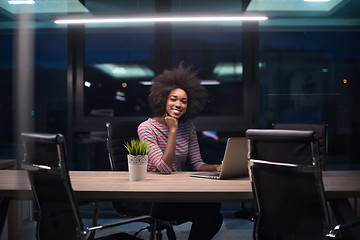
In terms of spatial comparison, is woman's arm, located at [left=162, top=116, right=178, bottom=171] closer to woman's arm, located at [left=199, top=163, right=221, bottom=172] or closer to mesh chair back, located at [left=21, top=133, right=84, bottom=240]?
woman's arm, located at [left=199, top=163, right=221, bottom=172]

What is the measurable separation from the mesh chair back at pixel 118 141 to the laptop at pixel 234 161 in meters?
0.77

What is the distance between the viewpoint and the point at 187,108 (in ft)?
9.96

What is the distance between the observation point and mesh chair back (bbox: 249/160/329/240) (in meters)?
1.64

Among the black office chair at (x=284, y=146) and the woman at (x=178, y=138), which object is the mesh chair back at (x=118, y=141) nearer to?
the woman at (x=178, y=138)

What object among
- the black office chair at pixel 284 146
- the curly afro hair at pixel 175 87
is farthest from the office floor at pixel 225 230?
the black office chair at pixel 284 146

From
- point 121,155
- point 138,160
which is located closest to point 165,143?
point 121,155

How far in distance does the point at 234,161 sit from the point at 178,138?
773 millimetres

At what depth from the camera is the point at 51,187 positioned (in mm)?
1741

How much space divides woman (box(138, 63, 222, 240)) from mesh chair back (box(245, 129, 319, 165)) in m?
0.77

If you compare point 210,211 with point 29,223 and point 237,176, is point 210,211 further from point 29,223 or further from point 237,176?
point 29,223

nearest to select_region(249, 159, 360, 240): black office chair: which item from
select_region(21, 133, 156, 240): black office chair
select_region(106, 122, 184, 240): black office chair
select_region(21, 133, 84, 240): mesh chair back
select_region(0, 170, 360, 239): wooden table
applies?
select_region(0, 170, 360, 239): wooden table

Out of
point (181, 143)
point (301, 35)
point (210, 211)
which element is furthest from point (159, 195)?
point (301, 35)

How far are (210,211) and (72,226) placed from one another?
95 centimetres

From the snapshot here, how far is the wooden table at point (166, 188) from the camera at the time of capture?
1.89 m
